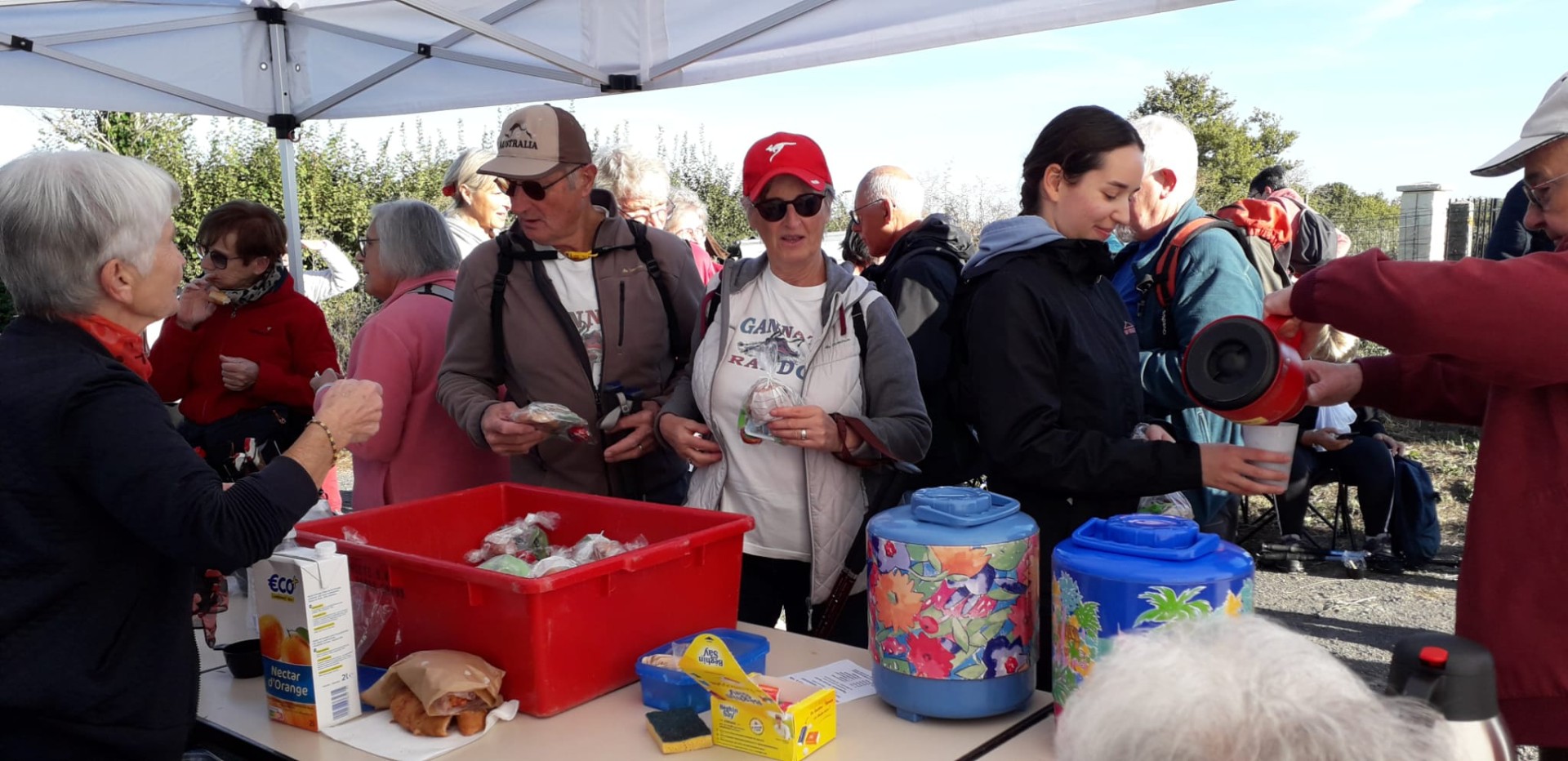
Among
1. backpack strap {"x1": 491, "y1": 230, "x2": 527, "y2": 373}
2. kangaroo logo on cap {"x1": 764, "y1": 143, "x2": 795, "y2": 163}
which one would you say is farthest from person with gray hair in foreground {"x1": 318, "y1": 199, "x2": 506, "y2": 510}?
kangaroo logo on cap {"x1": 764, "y1": 143, "x2": 795, "y2": 163}

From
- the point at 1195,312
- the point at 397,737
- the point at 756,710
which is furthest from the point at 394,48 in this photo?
the point at 756,710

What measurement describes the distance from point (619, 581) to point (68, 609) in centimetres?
78

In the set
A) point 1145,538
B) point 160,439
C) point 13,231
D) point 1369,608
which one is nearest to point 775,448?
point 1145,538

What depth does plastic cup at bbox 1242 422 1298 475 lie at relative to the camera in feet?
5.71

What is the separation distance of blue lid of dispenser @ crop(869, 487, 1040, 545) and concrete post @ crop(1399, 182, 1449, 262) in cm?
988

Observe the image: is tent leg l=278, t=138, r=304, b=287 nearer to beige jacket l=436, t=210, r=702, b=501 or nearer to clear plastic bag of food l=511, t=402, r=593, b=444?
beige jacket l=436, t=210, r=702, b=501

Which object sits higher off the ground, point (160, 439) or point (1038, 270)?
point (1038, 270)

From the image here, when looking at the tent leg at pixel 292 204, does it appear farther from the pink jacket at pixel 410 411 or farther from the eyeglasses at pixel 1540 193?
the eyeglasses at pixel 1540 193

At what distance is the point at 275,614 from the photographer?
174 centimetres

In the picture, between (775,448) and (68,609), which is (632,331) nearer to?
(775,448)

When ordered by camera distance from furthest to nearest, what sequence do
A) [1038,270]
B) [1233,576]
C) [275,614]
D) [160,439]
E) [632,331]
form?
[632,331] < [1038,270] < [275,614] < [160,439] < [1233,576]

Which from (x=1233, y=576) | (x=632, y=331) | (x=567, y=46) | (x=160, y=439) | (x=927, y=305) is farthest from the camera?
(x=567, y=46)

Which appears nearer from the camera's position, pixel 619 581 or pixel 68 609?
pixel 68 609

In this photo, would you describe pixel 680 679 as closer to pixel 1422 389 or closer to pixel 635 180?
pixel 1422 389
